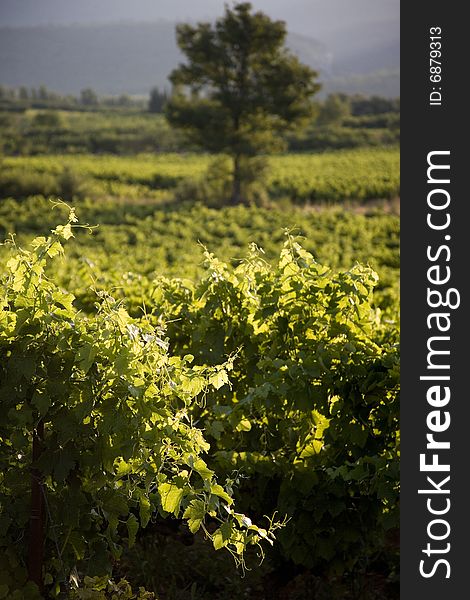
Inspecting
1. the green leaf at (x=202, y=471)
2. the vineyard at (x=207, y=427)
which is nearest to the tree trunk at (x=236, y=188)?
the vineyard at (x=207, y=427)

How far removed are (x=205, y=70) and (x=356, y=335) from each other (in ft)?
108

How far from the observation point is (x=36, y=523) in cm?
295

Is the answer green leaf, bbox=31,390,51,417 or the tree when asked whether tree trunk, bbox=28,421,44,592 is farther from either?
the tree

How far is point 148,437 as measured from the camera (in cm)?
267

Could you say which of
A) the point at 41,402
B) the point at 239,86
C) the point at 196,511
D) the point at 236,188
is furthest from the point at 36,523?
the point at 239,86

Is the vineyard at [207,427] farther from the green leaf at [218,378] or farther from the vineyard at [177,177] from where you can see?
the vineyard at [177,177]

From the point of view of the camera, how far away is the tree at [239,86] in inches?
1363

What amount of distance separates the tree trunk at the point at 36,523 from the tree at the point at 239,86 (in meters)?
31.9

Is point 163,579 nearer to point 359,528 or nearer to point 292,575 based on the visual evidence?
point 292,575

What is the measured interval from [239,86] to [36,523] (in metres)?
34.6

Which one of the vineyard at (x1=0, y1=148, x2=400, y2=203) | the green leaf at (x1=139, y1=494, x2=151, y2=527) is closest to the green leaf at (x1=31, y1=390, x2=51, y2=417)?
the green leaf at (x1=139, y1=494, x2=151, y2=527)

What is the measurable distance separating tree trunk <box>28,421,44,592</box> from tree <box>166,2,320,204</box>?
31.9 m

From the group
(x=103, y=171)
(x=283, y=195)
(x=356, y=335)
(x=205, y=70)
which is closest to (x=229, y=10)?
(x=205, y=70)

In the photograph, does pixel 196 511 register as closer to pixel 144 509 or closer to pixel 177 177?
pixel 144 509
